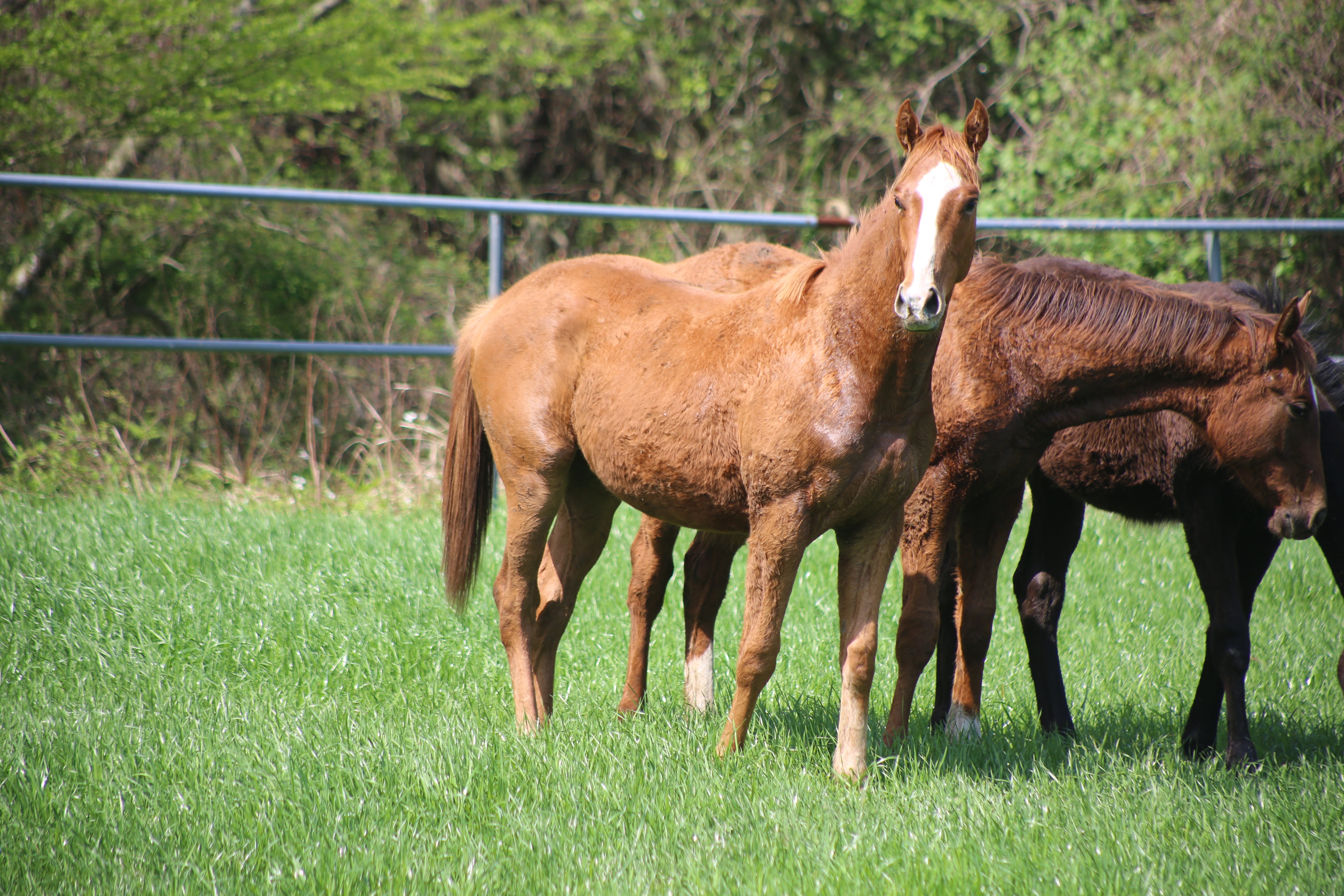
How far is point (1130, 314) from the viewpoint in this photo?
3641 millimetres

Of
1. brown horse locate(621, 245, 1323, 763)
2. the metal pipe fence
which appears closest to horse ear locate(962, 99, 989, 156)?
brown horse locate(621, 245, 1323, 763)

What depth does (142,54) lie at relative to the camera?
818cm

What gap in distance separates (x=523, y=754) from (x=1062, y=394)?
7.20 ft

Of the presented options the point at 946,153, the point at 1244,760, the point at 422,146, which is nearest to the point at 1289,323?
the point at 946,153

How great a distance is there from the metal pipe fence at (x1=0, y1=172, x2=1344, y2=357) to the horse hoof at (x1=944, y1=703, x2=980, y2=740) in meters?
3.37

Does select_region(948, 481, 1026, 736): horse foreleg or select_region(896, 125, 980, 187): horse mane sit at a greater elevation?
select_region(896, 125, 980, 187): horse mane

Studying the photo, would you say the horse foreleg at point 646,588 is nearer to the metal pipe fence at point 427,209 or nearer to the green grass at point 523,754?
the green grass at point 523,754

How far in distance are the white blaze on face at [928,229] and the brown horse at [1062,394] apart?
102cm

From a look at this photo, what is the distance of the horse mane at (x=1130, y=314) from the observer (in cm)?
356

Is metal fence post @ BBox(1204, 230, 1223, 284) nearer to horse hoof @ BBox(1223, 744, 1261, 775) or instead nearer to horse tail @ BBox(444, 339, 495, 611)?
horse hoof @ BBox(1223, 744, 1261, 775)

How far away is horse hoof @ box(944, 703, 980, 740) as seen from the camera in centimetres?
389

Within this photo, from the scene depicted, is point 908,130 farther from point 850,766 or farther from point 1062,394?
point 850,766

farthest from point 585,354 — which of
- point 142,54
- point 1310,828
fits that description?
point 142,54

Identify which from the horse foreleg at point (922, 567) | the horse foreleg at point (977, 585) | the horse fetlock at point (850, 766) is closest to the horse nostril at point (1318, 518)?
the horse foreleg at point (977, 585)
